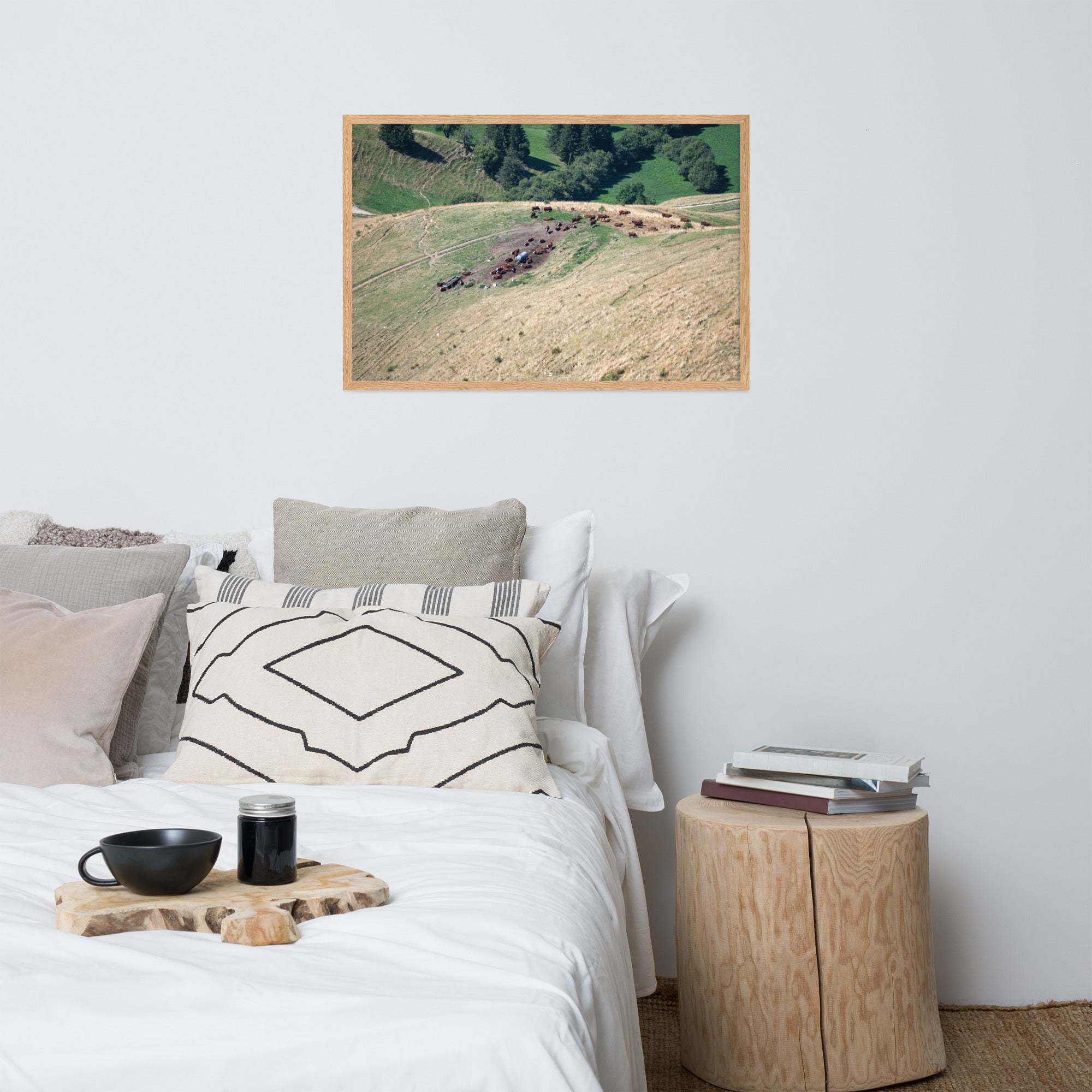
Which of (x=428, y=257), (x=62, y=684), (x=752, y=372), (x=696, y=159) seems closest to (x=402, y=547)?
(x=62, y=684)

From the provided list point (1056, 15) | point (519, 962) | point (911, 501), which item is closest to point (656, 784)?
point (911, 501)

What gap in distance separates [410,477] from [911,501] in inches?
43.9

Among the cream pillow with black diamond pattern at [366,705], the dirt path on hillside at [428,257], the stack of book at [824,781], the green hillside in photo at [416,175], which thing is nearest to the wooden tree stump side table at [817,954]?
the stack of book at [824,781]

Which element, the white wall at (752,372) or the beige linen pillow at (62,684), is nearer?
the beige linen pillow at (62,684)

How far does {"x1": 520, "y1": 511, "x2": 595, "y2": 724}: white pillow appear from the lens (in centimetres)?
189

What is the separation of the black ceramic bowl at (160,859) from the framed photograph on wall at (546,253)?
4.82 feet

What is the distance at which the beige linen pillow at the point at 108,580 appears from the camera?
1697 millimetres

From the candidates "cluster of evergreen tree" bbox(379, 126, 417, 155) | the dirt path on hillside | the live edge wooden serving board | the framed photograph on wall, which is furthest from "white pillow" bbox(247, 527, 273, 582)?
the live edge wooden serving board

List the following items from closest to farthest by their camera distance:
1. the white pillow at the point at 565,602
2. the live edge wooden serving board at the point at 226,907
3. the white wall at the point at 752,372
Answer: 1. the live edge wooden serving board at the point at 226,907
2. the white pillow at the point at 565,602
3. the white wall at the point at 752,372

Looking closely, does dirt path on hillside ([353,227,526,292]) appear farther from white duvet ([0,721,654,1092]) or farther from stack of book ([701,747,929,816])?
white duvet ([0,721,654,1092])

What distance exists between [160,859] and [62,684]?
775 mm

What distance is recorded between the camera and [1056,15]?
7.22ft

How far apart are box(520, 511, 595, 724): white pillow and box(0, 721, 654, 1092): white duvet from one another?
0.68m

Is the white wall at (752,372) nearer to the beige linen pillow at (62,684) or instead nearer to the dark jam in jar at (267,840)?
the beige linen pillow at (62,684)
